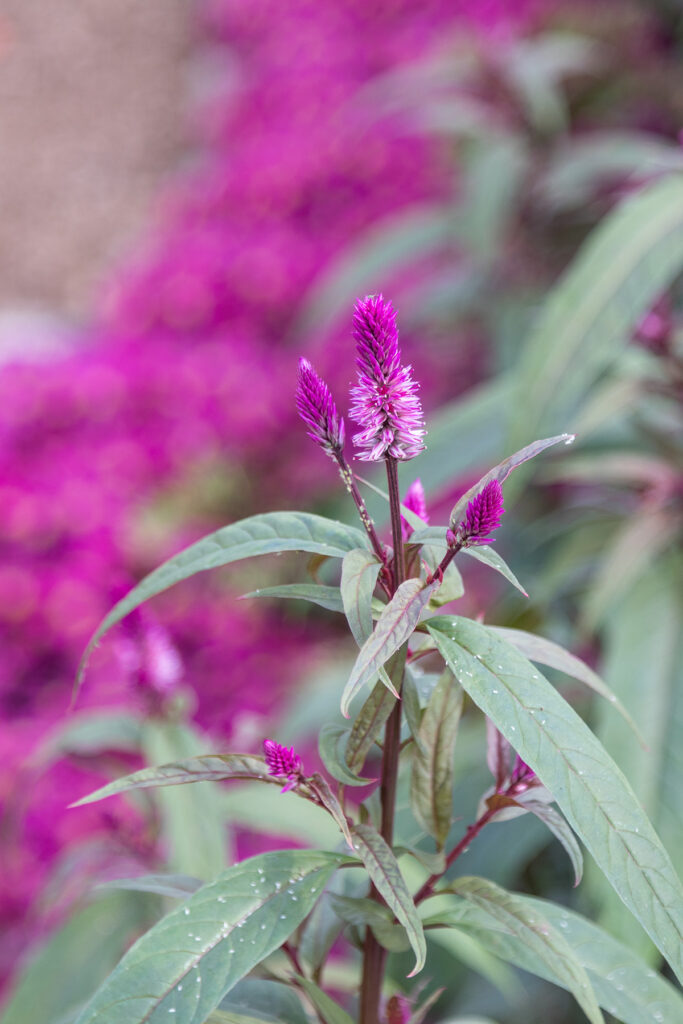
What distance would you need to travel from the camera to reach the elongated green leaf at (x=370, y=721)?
0.47 meters

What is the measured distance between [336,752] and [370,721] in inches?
1.3

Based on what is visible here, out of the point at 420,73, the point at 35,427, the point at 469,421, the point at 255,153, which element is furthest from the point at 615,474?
the point at 255,153

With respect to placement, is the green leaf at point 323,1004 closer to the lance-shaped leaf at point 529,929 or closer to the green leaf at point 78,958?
the lance-shaped leaf at point 529,929

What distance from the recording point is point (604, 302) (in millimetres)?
863

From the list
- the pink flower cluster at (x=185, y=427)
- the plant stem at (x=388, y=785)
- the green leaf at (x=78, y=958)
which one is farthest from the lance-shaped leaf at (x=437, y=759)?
the green leaf at (x=78, y=958)

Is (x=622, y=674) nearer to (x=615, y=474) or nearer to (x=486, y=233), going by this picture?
(x=615, y=474)

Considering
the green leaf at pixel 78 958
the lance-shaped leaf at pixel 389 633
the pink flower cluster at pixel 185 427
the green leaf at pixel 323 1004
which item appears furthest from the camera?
the pink flower cluster at pixel 185 427

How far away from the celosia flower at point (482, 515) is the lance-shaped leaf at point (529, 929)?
0.18m

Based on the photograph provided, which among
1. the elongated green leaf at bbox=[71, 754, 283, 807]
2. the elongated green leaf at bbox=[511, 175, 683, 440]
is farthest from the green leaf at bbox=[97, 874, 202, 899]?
the elongated green leaf at bbox=[511, 175, 683, 440]

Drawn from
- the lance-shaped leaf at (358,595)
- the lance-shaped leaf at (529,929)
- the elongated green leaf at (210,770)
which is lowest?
the lance-shaped leaf at (529,929)

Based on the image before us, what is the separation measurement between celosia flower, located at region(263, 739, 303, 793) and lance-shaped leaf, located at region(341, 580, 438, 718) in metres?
0.05

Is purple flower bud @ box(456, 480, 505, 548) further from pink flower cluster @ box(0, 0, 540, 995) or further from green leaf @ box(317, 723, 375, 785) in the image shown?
pink flower cluster @ box(0, 0, 540, 995)

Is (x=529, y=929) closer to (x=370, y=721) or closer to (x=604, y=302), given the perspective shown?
(x=370, y=721)

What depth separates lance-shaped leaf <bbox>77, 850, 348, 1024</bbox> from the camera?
426 mm
